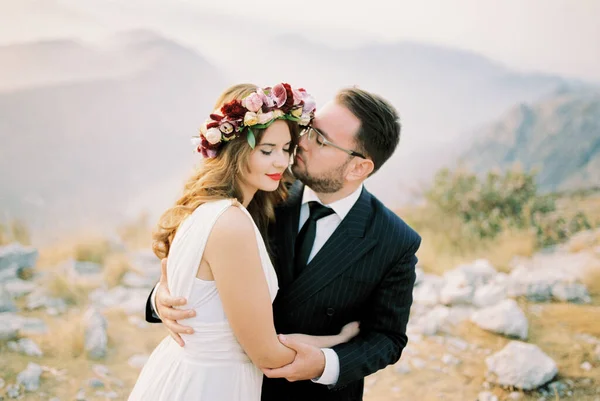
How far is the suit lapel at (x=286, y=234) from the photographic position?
2176 mm

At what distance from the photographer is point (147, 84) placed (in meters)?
6.91

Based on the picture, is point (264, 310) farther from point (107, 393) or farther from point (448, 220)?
point (448, 220)

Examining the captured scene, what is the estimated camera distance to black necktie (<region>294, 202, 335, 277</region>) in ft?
7.18

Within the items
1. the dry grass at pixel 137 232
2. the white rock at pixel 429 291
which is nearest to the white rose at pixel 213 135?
the white rock at pixel 429 291

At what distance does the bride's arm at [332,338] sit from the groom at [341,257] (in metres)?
0.03

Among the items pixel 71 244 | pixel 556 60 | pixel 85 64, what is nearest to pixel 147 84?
pixel 85 64

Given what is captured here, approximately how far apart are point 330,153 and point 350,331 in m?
0.72

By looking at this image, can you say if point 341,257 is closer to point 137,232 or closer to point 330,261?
point 330,261

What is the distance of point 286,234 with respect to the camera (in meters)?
2.23

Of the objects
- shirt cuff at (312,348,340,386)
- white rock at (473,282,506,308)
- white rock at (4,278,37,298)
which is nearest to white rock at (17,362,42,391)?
white rock at (4,278,37,298)

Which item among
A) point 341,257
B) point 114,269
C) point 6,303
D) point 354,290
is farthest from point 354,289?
point 114,269

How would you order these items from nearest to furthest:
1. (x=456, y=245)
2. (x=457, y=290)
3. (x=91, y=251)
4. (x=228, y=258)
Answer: (x=228, y=258) < (x=457, y=290) < (x=91, y=251) < (x=456, y=245)

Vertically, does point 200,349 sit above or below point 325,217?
below

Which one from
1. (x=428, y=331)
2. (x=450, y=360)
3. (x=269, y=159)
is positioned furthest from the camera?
(x=428, y=331)
